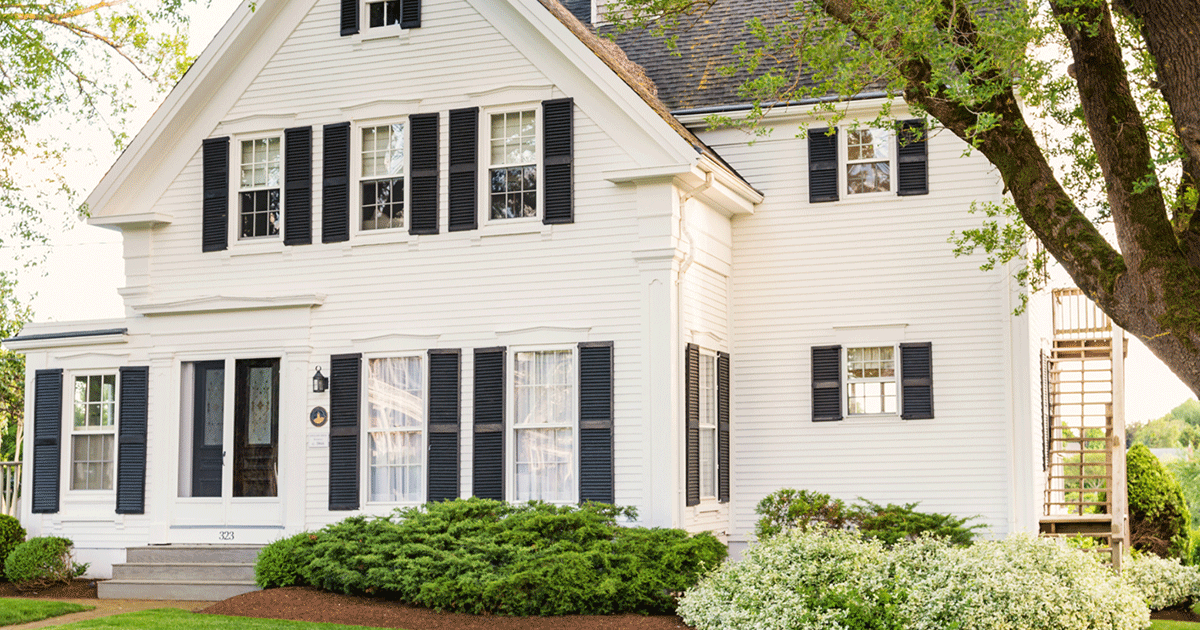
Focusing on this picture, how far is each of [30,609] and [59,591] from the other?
6.43 ft

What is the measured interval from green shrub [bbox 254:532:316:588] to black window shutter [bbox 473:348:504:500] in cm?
227

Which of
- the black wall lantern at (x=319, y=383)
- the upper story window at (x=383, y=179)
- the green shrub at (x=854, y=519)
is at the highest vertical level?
the upper story window at (x=383, y=179)

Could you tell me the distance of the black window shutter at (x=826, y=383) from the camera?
52.0 feet

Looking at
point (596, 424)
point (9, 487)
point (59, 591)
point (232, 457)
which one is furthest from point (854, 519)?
point (9, 487)

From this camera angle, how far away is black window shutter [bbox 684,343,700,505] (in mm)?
14391

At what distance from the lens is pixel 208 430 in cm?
1609

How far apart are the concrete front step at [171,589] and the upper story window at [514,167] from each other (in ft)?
18.7

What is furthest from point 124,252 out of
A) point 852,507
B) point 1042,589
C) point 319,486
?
point 1042,589

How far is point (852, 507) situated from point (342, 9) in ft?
31.0

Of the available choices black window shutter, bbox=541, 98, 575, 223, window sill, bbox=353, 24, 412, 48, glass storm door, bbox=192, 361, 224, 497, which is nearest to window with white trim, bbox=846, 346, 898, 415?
black window shutter, bbox=541, 98, 575, 223

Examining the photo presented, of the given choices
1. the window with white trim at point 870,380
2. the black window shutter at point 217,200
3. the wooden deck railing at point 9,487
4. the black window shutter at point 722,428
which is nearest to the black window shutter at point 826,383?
the window with white trim at point 870,380

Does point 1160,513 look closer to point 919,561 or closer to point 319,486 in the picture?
point 919,561

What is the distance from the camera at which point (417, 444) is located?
15.1 m

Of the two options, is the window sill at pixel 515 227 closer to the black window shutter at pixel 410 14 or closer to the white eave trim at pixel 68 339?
the black window shutter at pixel 410 14
